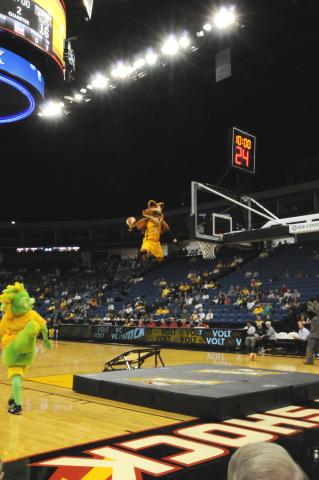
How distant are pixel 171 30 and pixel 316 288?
40.1 feet

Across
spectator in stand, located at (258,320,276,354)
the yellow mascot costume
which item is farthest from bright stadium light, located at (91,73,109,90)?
spectator in stand, located at (258,320,276,354)

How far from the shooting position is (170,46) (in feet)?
39.4

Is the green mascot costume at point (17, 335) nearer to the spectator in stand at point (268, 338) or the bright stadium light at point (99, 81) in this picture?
Answer: the bright stadium light at point (99, 81)

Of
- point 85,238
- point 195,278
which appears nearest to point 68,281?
point 85,238

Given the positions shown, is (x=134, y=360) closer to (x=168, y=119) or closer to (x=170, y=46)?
(x=170, y=46)

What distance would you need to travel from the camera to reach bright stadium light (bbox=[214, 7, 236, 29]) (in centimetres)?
1077

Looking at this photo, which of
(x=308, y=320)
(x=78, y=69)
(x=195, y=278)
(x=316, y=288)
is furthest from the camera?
(x=195, y=278)

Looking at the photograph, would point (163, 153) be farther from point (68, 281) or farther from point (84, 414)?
point (84, 414)

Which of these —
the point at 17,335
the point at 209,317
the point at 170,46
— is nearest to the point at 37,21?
the point at 170,46

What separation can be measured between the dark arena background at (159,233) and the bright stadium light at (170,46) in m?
0.03

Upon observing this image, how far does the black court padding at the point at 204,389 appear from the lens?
6.31 meters

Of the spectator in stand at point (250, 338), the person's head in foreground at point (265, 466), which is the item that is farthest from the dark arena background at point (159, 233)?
the spectator in stand at point (250, 338)

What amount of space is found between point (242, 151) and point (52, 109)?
327 inches

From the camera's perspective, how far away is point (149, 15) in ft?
37.3
